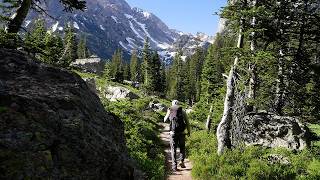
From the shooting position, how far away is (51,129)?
5.72m

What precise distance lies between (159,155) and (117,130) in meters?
9.79

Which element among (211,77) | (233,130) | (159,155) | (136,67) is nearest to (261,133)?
(233,130)

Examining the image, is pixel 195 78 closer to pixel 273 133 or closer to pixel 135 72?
pixel 135 72

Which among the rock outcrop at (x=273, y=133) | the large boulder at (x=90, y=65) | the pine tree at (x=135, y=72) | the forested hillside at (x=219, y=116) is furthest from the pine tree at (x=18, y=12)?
the pine tree at (x=135, y=72)


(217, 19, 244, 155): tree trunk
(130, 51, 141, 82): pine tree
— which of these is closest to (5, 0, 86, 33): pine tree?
(217, 19, 244, 155): tree trunk

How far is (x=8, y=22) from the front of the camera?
15.1 metres

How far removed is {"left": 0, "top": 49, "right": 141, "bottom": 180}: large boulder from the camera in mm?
5117

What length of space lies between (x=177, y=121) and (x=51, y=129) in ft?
28.4

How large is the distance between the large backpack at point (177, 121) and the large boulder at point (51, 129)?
6.42m

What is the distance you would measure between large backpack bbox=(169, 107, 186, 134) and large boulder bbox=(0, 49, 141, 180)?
642 cm

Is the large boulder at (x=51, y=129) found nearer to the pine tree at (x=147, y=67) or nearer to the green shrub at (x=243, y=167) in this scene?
the green shrub at (x=243, y=167)

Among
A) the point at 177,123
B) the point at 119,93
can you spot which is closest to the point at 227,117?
the point at 177,123

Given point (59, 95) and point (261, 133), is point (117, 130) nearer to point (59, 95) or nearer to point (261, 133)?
point (59, 95)

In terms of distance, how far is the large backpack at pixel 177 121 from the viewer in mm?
14023
